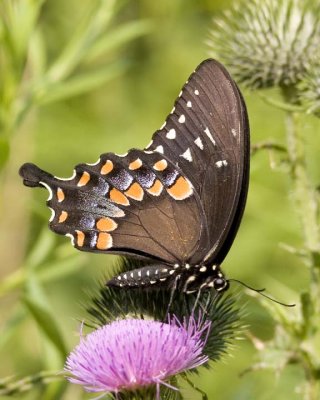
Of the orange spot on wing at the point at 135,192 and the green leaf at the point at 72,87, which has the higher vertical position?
the green leaf at the point at 72,87

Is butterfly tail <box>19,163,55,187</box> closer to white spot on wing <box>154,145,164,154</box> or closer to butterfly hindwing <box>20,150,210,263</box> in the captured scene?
butterfly hindwing <box>20,150,210,263</box>

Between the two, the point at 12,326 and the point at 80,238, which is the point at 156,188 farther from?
the point at 12,326

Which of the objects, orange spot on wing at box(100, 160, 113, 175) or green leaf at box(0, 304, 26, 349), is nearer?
orange spot on wing at box(100, 160, 113, 175)

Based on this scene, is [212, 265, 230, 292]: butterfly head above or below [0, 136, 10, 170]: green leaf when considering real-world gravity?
below

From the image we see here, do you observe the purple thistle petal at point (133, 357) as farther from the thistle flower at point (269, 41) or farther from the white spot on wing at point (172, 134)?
the thistle flower at point (269, 41)

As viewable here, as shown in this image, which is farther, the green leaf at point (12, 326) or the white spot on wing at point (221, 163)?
the green leaf at point (12, 326)

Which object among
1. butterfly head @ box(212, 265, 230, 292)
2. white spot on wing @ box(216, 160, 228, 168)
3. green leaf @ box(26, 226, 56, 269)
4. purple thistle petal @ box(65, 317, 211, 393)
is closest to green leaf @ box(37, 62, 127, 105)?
green leaf @ box(26, 226, 56, 269)

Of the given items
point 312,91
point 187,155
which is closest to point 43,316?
point 187,155

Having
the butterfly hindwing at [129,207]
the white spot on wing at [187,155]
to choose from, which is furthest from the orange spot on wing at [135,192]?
the white spot on wing at [187,155]
